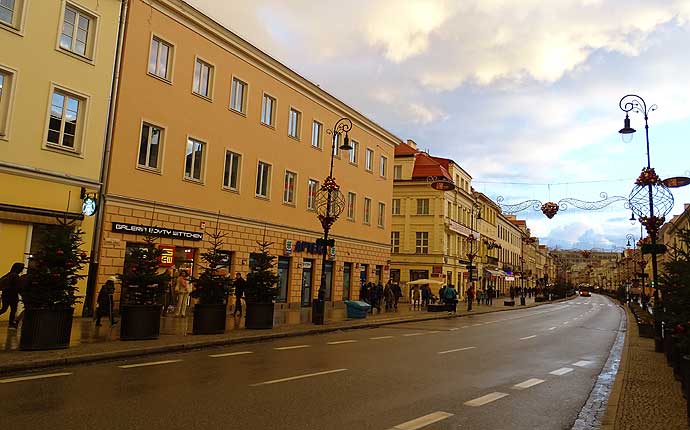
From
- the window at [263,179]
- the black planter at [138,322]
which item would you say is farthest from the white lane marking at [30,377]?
the window at [263,179]

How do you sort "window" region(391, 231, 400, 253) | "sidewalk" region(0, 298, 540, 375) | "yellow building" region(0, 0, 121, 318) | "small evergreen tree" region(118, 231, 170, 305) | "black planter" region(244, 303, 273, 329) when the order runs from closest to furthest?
1. "sidewalk" region(0, 298, 540, 375)
2. "small evergreen tree" region(118, 231, 170, 305)
3. "yellow building" region(0, 0, 121, 318)
4. "black planter" region(244, 303, 273, 329)
5. "window" region(391, 231, 400, 253)

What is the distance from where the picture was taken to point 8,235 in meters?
16.8

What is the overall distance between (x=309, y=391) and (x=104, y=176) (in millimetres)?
14672

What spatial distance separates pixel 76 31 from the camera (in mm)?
19078

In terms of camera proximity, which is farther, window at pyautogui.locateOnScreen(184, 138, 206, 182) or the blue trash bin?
the blue trash bin

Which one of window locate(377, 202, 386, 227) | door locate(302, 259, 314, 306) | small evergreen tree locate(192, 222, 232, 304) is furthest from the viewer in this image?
window locate(377, 202, 386, 227)

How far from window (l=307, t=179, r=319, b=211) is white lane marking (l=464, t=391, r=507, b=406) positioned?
2367 centimetres

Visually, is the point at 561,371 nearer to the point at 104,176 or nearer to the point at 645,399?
the point at 645,399

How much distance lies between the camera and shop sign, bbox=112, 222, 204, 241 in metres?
19.9

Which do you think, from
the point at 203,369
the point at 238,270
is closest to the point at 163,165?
the point at 238,270

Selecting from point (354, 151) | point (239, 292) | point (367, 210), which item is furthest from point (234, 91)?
point (367, 210)

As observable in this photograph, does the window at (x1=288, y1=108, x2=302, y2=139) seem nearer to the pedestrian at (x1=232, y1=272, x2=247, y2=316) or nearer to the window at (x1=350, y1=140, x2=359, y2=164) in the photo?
the window at (x1=350, y1=140, x2=359, y2=164)

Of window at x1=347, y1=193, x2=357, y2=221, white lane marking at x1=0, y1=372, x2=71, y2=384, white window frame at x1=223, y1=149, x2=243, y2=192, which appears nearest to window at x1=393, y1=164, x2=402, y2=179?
window at x1=347, y1=193, x2=357, y2=221

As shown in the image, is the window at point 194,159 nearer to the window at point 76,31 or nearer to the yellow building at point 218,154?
the yellow building at point 218,154
